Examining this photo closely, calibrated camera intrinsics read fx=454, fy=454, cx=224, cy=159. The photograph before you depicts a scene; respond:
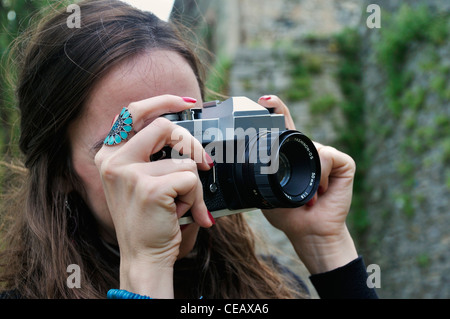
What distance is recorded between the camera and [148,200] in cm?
94

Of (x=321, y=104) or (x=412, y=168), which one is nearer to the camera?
(x=412, y=168)

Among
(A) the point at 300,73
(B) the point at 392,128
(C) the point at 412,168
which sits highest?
(A) the point at 300,73

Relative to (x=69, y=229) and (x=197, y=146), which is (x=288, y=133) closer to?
(x=197, y=146)

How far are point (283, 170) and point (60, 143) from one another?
590 mm

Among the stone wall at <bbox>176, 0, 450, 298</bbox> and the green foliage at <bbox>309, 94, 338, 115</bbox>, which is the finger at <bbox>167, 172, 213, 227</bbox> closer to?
the stone wall at <bbox>176, 0, 450, 298</bbox>

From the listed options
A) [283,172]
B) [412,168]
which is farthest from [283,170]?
[412,168]

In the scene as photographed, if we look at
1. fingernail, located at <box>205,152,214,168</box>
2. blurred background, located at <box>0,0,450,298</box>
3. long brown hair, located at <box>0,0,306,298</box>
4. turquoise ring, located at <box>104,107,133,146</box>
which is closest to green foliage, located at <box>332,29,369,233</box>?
blurred background, located at <box>0,0,450,298</box>

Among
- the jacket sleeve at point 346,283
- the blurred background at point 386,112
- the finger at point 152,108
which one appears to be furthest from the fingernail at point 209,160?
the blurred background at point 386,112

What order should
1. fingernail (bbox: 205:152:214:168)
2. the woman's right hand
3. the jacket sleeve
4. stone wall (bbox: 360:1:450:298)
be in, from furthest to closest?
stone wall (bbox: 360:1:450:298) → the jacket sleeve → fingernail (bbox: 205:152:214:168) → the woman's right hand

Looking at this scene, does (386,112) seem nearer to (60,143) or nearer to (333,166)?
(333,166)

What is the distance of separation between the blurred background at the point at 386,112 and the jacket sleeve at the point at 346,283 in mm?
1959

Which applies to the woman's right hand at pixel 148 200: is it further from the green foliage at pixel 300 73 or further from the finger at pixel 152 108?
the green foliage at pixel 300 73

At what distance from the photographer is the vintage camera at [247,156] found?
1015 millimetres

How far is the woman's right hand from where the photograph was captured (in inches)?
37.1
